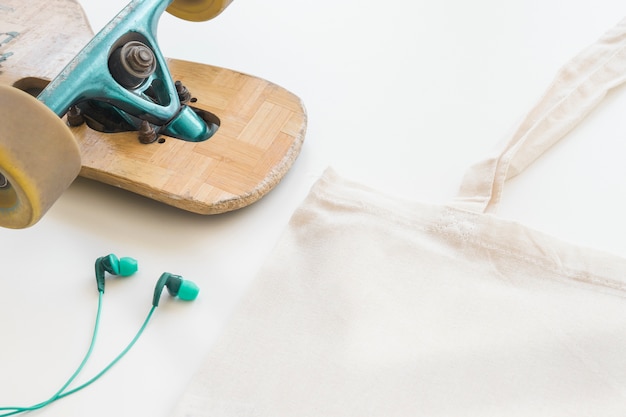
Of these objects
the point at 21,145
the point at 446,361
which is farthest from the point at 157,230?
the point at 446,361

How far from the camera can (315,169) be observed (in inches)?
29.8

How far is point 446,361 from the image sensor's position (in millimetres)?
559

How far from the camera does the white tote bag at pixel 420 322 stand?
542 mm

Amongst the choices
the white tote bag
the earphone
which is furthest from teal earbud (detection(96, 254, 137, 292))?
the white tote bag

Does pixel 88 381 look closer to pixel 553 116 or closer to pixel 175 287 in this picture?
pixel 175 287

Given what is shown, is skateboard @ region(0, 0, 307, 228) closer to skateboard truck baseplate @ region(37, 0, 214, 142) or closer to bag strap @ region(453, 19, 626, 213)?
skateboard truck baseplate @ region(37, 0, 214, 142)

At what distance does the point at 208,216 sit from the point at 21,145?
221 mm

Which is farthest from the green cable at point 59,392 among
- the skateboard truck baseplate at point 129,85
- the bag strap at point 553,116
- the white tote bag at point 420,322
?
the bag strap at point 553,116

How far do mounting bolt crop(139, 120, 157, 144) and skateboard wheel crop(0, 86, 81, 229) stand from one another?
16 centimetres

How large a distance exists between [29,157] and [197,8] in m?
0.31

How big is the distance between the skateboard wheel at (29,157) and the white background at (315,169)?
12 centimetres

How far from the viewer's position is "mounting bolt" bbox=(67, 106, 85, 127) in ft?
2.48

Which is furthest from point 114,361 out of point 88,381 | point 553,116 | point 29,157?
point 553,116

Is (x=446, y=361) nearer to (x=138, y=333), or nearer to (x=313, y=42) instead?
(x=138, y=333)
